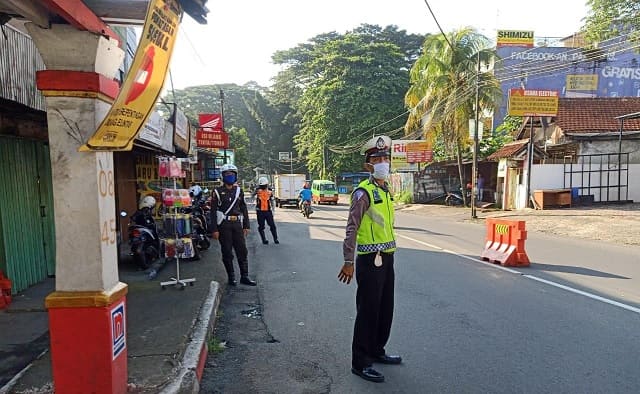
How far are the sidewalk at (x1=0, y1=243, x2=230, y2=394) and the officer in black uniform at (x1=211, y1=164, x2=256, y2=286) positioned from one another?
0.44 meters

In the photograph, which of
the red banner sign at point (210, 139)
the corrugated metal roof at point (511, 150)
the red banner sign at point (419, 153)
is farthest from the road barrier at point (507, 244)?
the red banner sign at point (419, 153)

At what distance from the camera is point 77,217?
3119 mm

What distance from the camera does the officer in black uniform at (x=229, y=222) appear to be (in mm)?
7555

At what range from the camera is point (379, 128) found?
41469 mm

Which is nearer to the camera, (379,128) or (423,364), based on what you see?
(423,364)

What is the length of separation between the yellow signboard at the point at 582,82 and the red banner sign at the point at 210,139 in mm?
24680

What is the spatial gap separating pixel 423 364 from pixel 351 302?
7.22ft

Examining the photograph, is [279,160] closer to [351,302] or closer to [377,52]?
[377,52]

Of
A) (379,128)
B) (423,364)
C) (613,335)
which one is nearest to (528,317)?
Result: (613,335)

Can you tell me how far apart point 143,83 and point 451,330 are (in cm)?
404

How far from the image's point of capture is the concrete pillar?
3.09 m

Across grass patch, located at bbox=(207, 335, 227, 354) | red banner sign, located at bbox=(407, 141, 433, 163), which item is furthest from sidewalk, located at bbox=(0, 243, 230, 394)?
red banner sign, located at bbox=(407, 141, 433, 163)

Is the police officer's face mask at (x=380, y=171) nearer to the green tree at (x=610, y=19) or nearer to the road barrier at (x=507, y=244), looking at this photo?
the road barrier at (x=507, y=244)

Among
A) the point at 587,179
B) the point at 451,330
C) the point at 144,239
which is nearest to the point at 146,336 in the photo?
the point at 451,330
